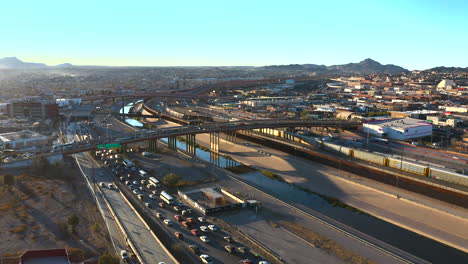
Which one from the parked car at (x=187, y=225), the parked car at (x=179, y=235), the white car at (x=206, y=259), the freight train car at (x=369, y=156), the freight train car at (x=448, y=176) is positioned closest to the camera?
the white car at (x=206, y=259)

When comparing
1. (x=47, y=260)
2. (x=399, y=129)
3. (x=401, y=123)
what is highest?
(x=401, y=123)

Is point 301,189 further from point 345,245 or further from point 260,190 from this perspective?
point 345,245

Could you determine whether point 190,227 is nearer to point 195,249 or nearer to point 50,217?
point 195,249

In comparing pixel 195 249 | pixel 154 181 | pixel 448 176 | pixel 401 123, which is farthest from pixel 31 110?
pixel 448 176

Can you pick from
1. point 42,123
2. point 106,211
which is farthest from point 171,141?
point 42,123

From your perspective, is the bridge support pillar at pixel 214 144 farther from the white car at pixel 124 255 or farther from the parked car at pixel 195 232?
the white car at pixel 124 255

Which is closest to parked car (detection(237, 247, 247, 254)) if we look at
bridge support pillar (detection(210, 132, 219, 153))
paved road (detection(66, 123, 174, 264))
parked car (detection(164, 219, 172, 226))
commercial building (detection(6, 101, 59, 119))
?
paved road (detection(66, 123, 174, 264))

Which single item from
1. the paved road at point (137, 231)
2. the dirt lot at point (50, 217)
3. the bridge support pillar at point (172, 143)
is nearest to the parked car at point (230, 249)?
the paved road at point (137, 231)
